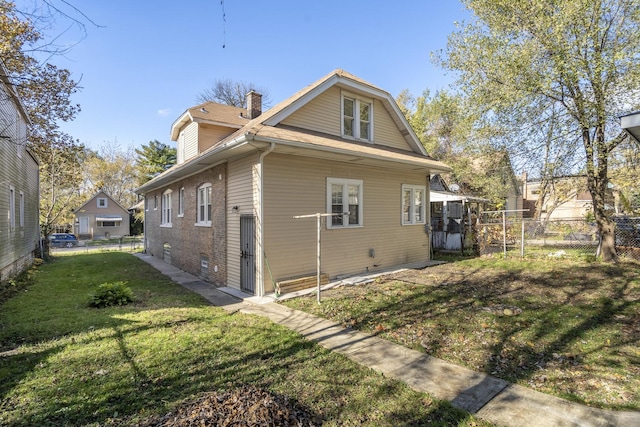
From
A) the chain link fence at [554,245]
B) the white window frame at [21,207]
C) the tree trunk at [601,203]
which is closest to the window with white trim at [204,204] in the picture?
the white window frame at [21,207]

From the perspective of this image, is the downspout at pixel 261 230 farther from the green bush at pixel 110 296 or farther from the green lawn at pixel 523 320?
the green bush at pixel 110 296

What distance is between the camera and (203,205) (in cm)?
1066

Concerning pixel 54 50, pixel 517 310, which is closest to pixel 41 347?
pixel 54 50

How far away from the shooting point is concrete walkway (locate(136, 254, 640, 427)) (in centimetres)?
288

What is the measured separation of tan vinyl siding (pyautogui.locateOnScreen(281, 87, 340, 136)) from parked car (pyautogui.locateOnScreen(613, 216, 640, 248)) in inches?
433

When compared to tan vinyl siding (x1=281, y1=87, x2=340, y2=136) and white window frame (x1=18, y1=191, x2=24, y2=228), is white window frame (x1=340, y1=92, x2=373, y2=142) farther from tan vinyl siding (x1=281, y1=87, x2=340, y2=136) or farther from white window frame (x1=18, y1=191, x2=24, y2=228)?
white window frame (x1=18, y1=191, x2=24, y2=228)

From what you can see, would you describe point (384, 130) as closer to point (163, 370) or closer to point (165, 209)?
point (163, 370)

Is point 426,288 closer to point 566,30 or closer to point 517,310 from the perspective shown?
point 517,310

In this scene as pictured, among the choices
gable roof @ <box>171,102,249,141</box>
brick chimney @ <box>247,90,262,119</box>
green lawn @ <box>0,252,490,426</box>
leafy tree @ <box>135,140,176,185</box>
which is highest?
leafy tree @ <box>135,140,176,185</box>

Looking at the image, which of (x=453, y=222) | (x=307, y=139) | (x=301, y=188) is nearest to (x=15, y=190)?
(x=301, y=188)

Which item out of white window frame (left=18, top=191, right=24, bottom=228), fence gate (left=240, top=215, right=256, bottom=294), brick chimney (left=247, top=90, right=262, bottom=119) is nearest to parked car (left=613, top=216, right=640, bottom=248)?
fence gate (left=240, top=215, right=256, bottom=294)

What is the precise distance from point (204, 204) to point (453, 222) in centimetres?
1163

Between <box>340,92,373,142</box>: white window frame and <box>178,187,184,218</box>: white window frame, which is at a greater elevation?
<box>340,92,373,142</box>: white window frame

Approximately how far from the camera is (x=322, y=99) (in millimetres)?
9375
